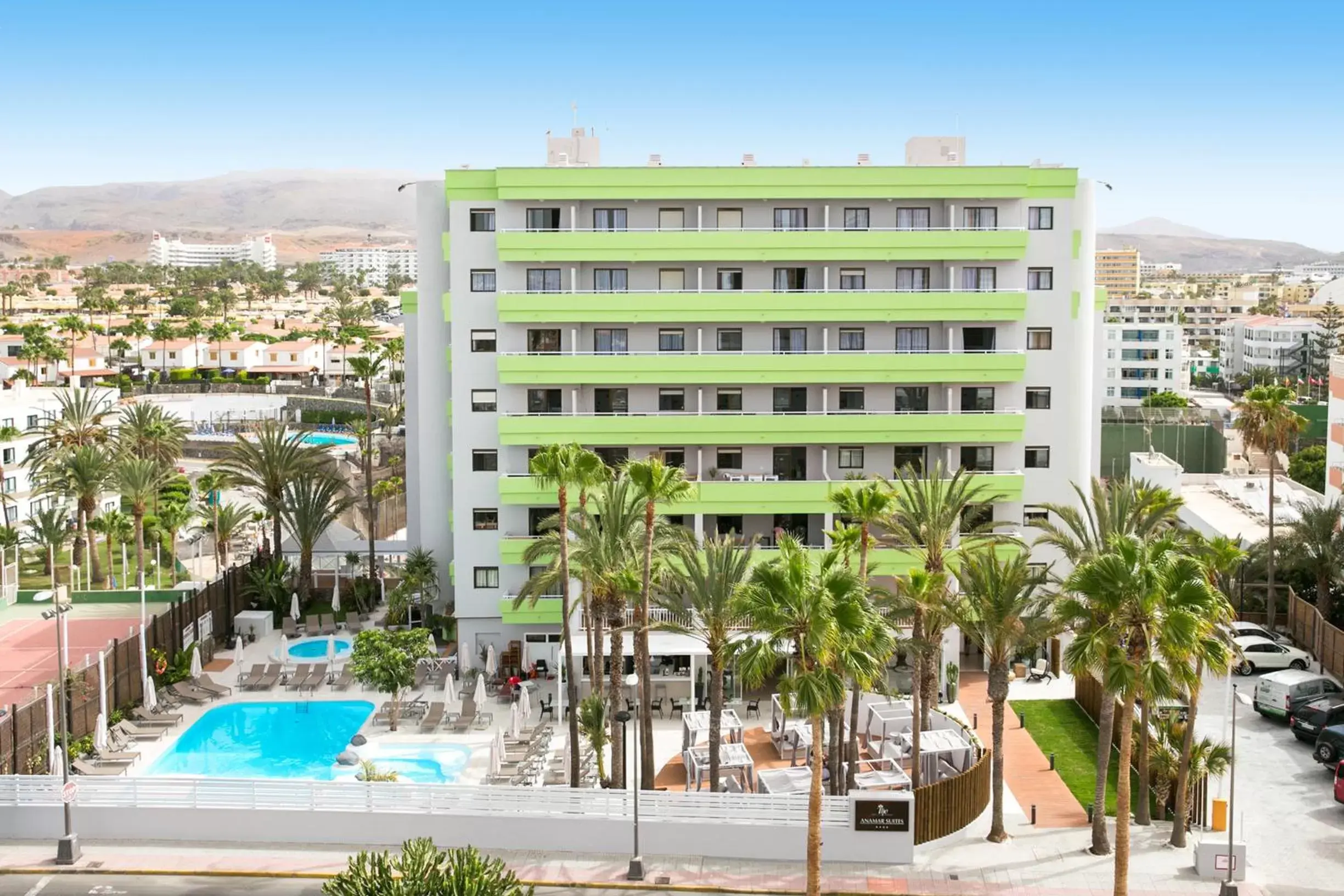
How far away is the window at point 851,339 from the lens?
165ft

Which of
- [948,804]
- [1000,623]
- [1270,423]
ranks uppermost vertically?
[1270,423]

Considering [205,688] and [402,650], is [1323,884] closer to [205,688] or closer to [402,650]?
[402,650]

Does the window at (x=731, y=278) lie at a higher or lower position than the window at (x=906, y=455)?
higher

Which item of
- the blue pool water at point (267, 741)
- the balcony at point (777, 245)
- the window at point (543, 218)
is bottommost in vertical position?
the blue pool water at point (267, 741)

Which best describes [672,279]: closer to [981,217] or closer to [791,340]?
[791,340]

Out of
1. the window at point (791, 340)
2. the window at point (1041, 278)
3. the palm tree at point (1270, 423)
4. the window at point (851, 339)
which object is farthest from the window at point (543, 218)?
the palm tree at point (1270, 423)

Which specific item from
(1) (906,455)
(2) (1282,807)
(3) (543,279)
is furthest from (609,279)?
(2) (1282,807)

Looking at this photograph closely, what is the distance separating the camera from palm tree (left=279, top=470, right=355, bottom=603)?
5662 centimetres

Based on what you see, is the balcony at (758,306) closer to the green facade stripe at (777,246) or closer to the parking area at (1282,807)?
the green facade stripe at (777,246)

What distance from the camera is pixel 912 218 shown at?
1956 inches

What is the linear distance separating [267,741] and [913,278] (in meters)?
28.8

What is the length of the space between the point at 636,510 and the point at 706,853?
10.0m

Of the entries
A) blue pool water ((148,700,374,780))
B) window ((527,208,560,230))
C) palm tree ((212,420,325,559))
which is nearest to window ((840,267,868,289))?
window ((527,208,560,230))

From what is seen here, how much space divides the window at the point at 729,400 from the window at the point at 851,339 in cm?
442
